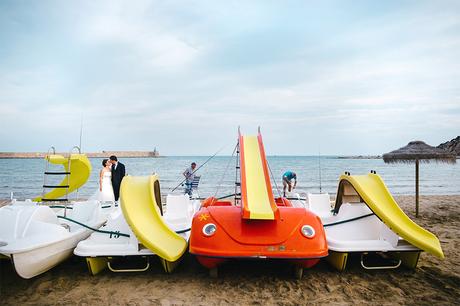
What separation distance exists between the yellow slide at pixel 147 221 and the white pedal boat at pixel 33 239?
1.06m

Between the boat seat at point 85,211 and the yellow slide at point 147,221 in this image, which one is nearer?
the yellow slide at point 147,221

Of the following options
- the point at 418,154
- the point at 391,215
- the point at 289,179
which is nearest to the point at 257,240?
the point at 391,215

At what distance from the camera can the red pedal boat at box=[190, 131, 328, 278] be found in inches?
176

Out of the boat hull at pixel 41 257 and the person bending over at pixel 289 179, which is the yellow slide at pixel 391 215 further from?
the person bending over at pixel 289 179

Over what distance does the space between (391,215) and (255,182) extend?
83.9 inches

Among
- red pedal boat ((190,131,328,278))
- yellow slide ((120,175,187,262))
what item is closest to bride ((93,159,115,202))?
yellow slide ((120,175,187,262))

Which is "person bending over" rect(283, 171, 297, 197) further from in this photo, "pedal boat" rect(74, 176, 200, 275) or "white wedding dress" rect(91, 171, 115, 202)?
"pedal boat" rect(74, 176, 200, 275)

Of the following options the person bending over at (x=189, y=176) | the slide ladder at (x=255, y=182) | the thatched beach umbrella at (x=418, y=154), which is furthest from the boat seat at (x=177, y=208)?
the thatched beach umbrella at (x=418, y=154)

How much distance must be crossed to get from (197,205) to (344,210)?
3.51 m

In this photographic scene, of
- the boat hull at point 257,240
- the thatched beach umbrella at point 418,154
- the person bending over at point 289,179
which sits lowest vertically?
the boat hull at point 257,240

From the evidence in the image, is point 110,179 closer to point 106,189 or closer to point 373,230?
point 106,189

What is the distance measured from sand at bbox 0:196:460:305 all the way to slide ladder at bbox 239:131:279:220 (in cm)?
106

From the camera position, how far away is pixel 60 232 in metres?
5.00

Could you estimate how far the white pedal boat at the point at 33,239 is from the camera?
4289mm
